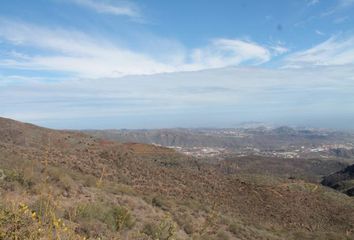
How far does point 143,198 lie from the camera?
18.7m

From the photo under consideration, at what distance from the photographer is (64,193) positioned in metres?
14.2

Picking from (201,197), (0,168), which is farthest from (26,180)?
(201,197)

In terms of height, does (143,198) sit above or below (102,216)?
below

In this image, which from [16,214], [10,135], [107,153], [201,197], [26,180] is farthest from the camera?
[10,135]

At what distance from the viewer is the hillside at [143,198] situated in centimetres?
1061

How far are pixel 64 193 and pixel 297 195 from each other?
77.4ft

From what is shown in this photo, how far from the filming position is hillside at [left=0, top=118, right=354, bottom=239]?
10.6 m

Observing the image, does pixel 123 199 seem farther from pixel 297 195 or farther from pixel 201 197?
pixel 297 195

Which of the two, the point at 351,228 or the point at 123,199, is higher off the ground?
the point at 123,199

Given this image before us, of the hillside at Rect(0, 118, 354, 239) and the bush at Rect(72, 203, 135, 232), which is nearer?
the bush at Rect(72, 203, 135, 232)

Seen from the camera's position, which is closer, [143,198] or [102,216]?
[102,216]

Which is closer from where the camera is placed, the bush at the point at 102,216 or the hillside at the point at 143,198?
the bush at the point at 102,216

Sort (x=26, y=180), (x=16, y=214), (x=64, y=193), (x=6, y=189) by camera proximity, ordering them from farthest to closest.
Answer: (x=64, y=193)
(x=26, y=180)
(x=6, y=189)
(x=16, y=214)

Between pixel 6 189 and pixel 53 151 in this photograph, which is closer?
pixel 6 189
